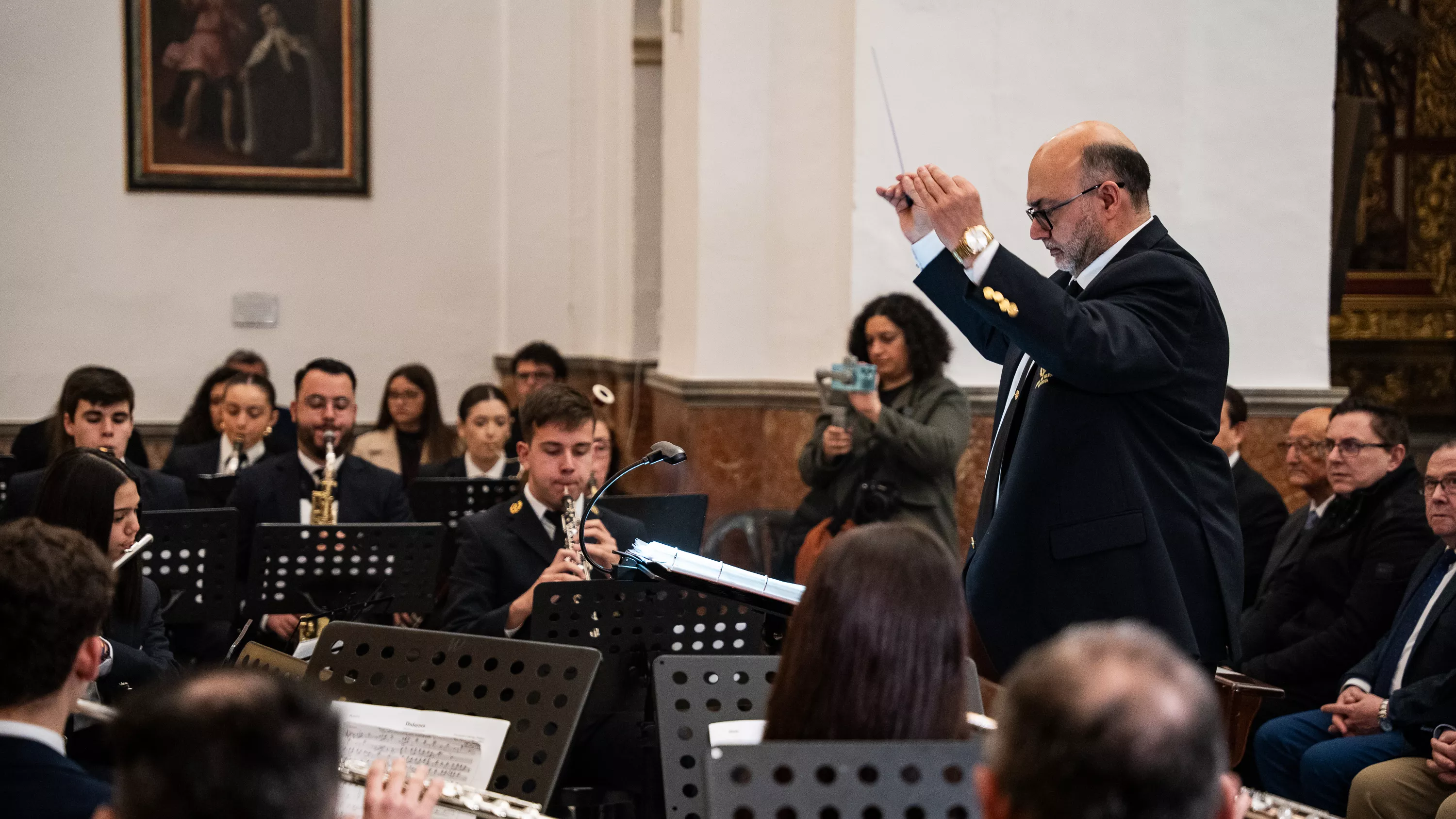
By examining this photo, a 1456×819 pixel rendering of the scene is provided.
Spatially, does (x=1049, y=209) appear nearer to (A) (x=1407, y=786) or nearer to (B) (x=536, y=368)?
(A) (x=1407, y=786)

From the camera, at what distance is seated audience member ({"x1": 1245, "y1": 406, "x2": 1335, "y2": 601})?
179 inches

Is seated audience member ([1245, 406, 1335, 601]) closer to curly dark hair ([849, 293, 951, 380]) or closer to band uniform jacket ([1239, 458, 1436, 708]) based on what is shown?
band uniform jacket ([1239, 458, 1436, 708])

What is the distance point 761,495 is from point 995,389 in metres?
1.14

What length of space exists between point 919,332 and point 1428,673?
2180 millimetres

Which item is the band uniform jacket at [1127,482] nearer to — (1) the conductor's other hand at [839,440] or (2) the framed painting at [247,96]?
(1) the conductor's other hand at [839,440]

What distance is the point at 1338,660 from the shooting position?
4.22 metres

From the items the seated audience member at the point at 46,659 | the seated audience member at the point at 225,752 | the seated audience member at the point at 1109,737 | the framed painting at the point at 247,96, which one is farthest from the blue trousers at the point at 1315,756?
the framed painting at the point at 247,96

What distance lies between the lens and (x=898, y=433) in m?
5.01

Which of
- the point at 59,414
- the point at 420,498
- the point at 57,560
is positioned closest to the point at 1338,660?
the point at 420,498

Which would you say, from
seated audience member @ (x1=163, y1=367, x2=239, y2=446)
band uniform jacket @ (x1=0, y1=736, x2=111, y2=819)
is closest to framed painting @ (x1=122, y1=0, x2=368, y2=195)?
seated audience member @ (x1=163, y1=367, x2=239, y2=446)

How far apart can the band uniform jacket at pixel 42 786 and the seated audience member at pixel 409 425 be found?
4.81 metres

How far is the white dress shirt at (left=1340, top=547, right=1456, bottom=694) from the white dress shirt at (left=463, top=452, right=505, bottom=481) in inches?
137

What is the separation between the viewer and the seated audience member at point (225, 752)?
1.25 meters

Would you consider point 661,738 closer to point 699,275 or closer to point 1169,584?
point 1169,584
